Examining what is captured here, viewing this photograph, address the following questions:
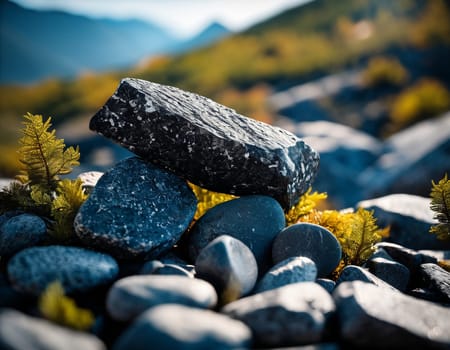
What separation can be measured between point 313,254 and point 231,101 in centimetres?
2752

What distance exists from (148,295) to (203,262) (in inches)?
28.6

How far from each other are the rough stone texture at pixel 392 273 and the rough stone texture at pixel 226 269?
192 centimetres

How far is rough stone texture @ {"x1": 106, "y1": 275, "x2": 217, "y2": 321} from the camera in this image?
268 centimetres

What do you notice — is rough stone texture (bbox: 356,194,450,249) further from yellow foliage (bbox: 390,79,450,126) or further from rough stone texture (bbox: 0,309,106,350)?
yellow foliage (bbox: 390,79,450,126)

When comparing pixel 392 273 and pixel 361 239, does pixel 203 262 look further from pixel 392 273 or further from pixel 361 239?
pixel 392 273


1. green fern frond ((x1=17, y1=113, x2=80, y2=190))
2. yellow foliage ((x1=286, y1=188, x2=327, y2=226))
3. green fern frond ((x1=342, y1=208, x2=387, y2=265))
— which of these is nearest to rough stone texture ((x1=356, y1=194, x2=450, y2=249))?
yellow foliage ((x1=286, y1=188, x2=327, y2=226))

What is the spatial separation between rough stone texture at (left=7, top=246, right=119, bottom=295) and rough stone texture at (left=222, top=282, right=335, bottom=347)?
47.1 inches

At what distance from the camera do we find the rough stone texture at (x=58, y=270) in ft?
9.68

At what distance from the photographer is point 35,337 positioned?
214 centimetres

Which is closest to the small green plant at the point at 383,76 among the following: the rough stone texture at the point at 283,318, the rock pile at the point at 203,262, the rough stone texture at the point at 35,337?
the rock pile at the point at 203,262

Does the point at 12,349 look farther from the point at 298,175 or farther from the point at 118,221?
the point at 298,175

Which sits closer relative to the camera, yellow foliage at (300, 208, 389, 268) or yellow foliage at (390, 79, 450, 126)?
yellow foliage at (300, 208, 389, 268)

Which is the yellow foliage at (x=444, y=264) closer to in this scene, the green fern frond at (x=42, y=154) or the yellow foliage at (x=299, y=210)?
the yellow foliage at (x=299, y=210)

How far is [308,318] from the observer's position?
2.75 metres
